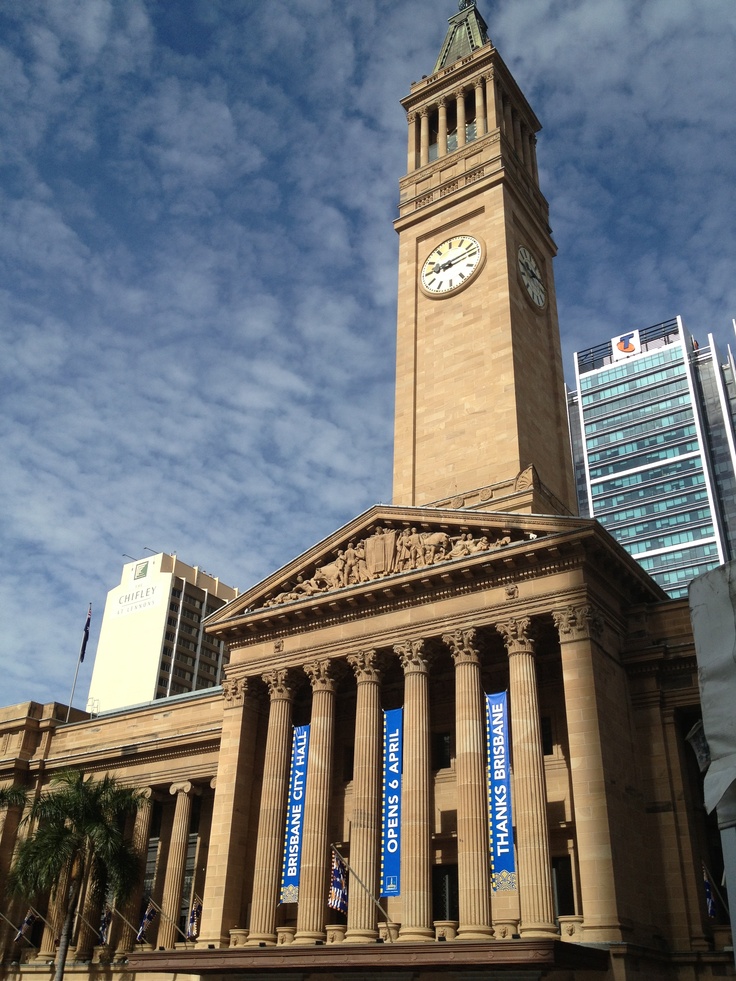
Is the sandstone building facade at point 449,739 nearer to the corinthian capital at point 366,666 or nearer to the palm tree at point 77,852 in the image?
the corinthian capital at point 366,666

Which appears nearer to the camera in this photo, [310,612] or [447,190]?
[310,612]

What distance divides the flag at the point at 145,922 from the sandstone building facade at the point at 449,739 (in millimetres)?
850

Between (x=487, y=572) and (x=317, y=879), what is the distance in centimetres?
1339

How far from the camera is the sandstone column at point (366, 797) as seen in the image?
34.3 m

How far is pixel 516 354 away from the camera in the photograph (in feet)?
162

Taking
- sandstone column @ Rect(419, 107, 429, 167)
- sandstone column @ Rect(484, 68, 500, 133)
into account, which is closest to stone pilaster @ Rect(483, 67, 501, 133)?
sandstone column @ Rect(484, 68, 500, 133)

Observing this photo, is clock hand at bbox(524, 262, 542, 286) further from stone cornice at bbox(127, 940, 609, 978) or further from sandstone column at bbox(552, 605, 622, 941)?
stone cornice at bbox(127, 940, 609, 978)

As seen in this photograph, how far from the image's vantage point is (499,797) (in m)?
33.1

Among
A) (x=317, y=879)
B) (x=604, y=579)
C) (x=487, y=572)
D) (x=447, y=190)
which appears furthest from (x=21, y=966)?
(x=447, y=190)

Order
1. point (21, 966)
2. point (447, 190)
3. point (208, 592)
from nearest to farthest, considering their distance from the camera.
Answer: point (21, 966) < point (447, 190) < point (208, 592)

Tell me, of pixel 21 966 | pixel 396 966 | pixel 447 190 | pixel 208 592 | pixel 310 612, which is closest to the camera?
pixel 396 966

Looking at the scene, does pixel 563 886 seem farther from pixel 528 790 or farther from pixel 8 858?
pixel 8 858

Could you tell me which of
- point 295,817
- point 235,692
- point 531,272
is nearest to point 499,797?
point 295,817

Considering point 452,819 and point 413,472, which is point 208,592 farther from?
point 452,819
